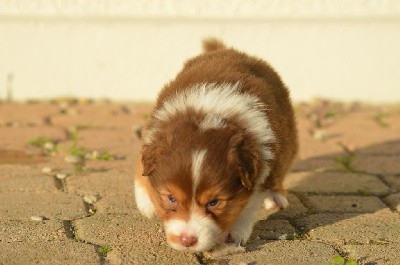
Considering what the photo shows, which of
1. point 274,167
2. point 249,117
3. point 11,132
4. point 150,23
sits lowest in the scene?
point 11,132

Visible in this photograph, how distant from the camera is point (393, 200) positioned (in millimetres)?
5480

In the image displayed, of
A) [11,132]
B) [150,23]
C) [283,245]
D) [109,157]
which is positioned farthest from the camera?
[150,23]

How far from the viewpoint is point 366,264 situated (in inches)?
167

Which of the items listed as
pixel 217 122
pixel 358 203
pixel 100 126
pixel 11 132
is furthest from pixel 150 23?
pixel 217 122

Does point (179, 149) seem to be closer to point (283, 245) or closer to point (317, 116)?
point (283, 245)

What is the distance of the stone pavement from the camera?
4.34 metres

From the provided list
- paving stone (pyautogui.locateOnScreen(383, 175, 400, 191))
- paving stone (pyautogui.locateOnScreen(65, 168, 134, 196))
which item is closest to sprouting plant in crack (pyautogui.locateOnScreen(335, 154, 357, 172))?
paving stone (pyautogui.locateOnScreen(383, 175, 400, 191))

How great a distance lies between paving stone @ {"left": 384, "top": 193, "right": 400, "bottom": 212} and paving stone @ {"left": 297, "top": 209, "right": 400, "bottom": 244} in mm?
136

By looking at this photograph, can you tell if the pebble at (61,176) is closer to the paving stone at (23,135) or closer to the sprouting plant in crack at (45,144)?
the sprouting plant in crack at (45,144)

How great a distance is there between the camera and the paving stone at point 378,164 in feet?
20.5

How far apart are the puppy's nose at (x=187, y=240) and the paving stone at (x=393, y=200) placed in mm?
1772

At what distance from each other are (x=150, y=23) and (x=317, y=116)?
2.05 meters

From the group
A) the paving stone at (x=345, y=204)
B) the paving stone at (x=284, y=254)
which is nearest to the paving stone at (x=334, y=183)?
the paving stone at (x=345, y=204)

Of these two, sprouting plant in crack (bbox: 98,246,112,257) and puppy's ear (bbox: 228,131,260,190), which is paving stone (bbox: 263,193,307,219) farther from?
sprouting plant in crack (bbox: 98,246,112,257)
